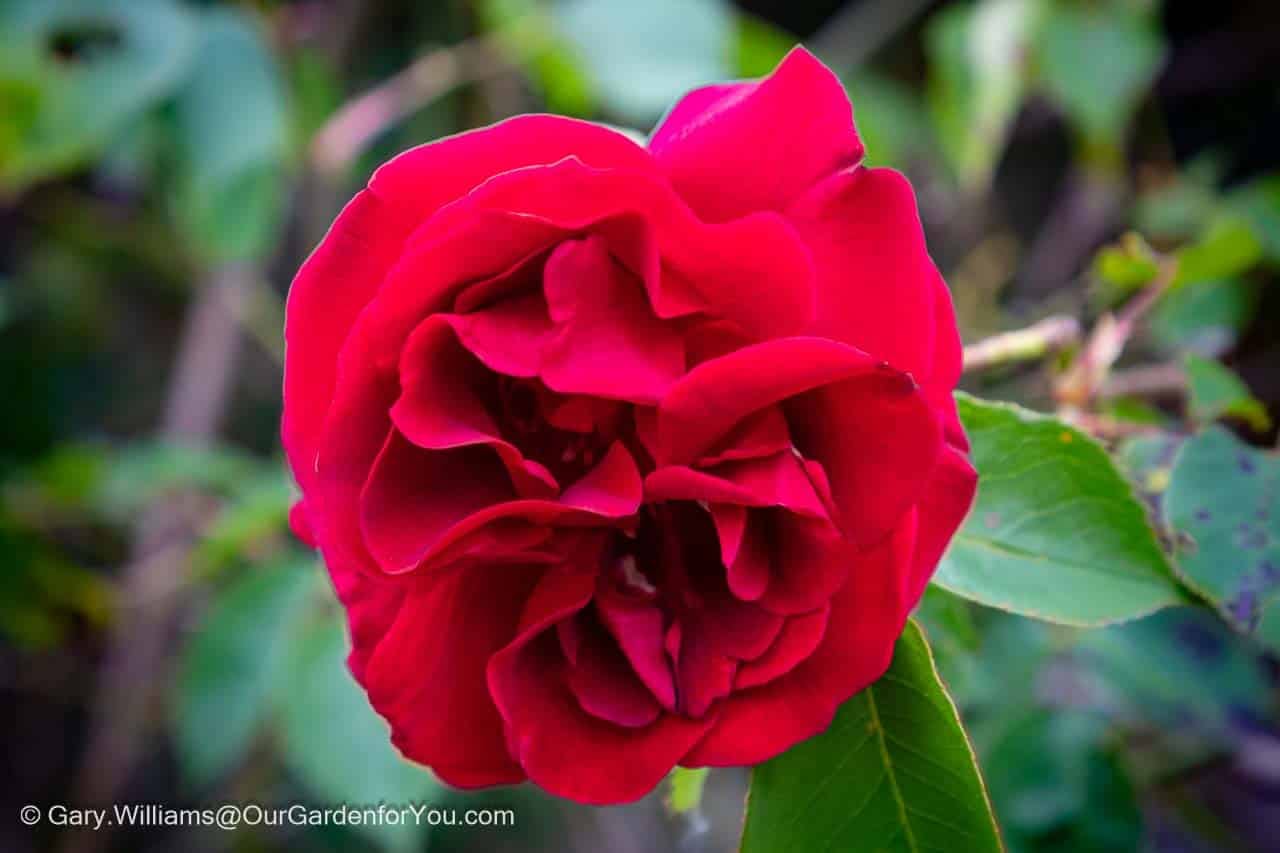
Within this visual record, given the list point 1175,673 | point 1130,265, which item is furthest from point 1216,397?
point 1175,673

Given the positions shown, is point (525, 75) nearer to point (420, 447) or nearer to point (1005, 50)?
point (1005, 50)

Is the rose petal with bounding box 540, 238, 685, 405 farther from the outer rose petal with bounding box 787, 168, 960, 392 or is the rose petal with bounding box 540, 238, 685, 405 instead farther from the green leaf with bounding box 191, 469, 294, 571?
the green leaf with bounding box 191, 469, 294, 571

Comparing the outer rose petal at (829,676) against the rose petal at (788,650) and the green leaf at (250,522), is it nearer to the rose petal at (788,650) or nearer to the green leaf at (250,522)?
the rose petal at (788,650)

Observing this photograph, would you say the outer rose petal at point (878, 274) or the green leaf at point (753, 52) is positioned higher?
the outer rose petal at point (878, 274)

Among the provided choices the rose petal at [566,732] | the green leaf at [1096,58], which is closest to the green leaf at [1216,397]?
the rose petal at [566,732]

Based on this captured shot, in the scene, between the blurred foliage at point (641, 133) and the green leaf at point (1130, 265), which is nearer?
the blurred foliage at point (641, 133)

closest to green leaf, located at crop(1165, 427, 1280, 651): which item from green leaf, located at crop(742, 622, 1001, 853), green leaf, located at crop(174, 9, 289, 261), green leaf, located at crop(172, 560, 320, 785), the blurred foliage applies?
the blurred foliage

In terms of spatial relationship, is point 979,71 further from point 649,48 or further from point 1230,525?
point 1230,525
